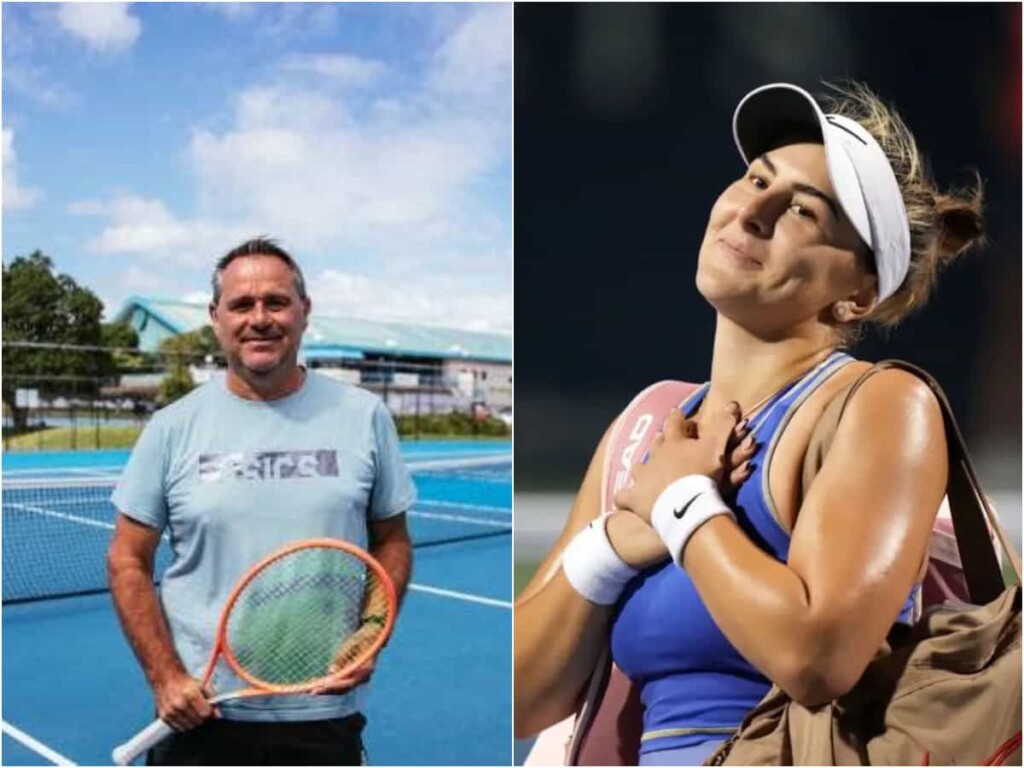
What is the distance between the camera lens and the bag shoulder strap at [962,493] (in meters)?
2.41

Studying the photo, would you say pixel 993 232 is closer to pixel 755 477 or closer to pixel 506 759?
pixel 755 477

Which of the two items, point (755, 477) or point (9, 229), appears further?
point (9, 229)

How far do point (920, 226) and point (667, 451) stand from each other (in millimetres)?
740

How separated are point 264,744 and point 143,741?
0.27 m

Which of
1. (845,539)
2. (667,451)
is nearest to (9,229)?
(667,451)

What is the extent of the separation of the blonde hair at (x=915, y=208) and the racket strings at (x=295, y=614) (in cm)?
127

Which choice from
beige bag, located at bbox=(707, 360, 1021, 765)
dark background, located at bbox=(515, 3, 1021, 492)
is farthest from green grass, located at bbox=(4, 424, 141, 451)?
beige bag, located at bbox=(707, 360, 1021, 765)

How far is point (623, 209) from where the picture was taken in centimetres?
279

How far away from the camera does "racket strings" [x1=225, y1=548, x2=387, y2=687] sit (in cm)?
269

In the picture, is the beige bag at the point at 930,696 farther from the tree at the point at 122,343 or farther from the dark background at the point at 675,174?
the tree at the point at 122,343

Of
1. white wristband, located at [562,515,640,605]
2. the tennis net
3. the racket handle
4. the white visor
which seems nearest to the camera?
the white visor

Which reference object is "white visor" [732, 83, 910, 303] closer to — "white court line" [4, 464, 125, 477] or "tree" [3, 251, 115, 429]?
"tree" [3, 251, 115, 429]

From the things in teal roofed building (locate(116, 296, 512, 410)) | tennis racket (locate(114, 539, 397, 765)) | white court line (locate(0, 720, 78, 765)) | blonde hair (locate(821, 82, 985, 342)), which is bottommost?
white court line (locate(0, 720, 78, 765))

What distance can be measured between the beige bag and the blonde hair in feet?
0.72
